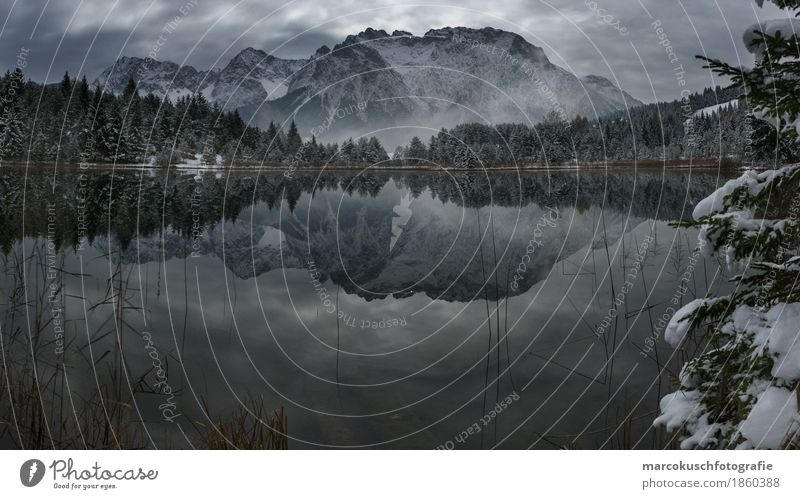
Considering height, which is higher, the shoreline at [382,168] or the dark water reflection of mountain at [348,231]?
the shoreline at [382,168]

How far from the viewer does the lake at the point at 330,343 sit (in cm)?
641

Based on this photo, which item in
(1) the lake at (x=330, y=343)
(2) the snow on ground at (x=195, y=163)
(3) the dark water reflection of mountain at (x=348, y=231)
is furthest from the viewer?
(2) the snow on ground at (x=195, y=163)

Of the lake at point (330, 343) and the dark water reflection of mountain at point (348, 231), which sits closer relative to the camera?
the lake at point (330, 343)

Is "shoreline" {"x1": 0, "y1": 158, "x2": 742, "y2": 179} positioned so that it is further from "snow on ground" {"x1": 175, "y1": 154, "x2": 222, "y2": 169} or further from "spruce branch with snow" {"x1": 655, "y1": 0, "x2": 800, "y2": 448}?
"spruce branch with snow" {"x1": 655, "y1": 0, "x2": 800, "y2": 448}

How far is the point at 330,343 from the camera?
954cm

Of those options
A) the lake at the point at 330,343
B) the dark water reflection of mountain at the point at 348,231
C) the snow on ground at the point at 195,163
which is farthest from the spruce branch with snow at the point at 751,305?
the snow on ground at the point at 195,163

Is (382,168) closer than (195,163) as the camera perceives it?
No

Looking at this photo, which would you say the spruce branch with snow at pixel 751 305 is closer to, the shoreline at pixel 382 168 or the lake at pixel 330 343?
the lake at pixel 330 343

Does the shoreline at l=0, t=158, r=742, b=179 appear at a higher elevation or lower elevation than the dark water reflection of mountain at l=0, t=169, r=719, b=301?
higher

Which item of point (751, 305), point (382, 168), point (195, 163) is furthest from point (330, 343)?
point (382, 168)

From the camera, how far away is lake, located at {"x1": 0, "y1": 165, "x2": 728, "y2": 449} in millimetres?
6406

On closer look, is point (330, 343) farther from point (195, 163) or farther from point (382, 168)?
point (382, 168)

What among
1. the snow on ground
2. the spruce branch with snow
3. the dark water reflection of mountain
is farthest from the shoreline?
the spruce branch with snow
